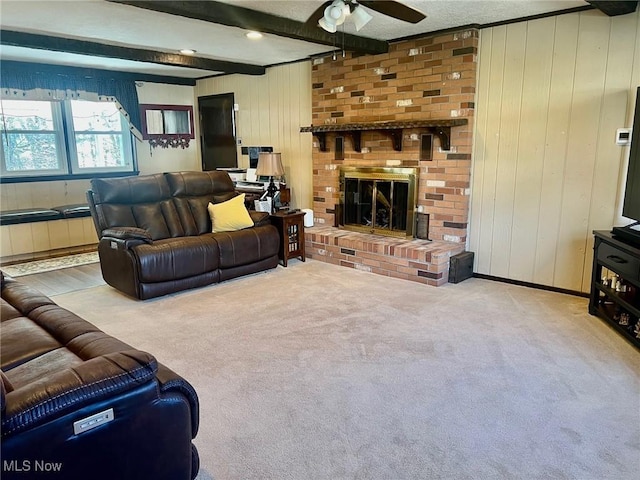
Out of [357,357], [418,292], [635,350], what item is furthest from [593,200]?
[357,357]

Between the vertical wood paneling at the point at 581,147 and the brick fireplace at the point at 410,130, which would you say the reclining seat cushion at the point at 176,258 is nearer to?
the brick fireplace at the point at 410,130

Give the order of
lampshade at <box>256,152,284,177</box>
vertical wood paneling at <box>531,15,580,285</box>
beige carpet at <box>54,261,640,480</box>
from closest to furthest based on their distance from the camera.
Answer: beige carpet at <box>54,261,640,480</box> < vertical wood paneling at <box>531,15,580,285</box> < lampshade at <box>256,152,284,177</box>

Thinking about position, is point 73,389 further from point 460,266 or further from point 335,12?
point 460,266

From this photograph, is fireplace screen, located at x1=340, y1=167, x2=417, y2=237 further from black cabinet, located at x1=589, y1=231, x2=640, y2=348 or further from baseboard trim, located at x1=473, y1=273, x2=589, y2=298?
black cabinet, located at x1=589, y1=231, x2=640, y2=348

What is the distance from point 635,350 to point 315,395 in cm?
211

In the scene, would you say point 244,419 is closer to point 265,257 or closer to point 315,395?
point 315,395

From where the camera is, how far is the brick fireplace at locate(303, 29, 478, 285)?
4445mm

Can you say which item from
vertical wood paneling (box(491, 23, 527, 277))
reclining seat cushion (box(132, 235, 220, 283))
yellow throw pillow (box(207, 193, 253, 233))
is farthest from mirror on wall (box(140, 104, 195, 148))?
vertical wood paneling (box(491, 23, 527, 277))

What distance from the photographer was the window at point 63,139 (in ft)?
19.5

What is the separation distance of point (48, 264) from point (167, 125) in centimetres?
300

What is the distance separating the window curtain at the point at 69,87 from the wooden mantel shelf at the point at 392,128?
Answer: 2.88 meters

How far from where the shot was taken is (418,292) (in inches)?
164

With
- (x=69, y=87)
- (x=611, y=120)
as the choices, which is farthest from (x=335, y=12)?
(x=69, y=87)

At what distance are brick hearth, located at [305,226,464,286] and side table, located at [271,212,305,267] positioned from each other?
20cm
